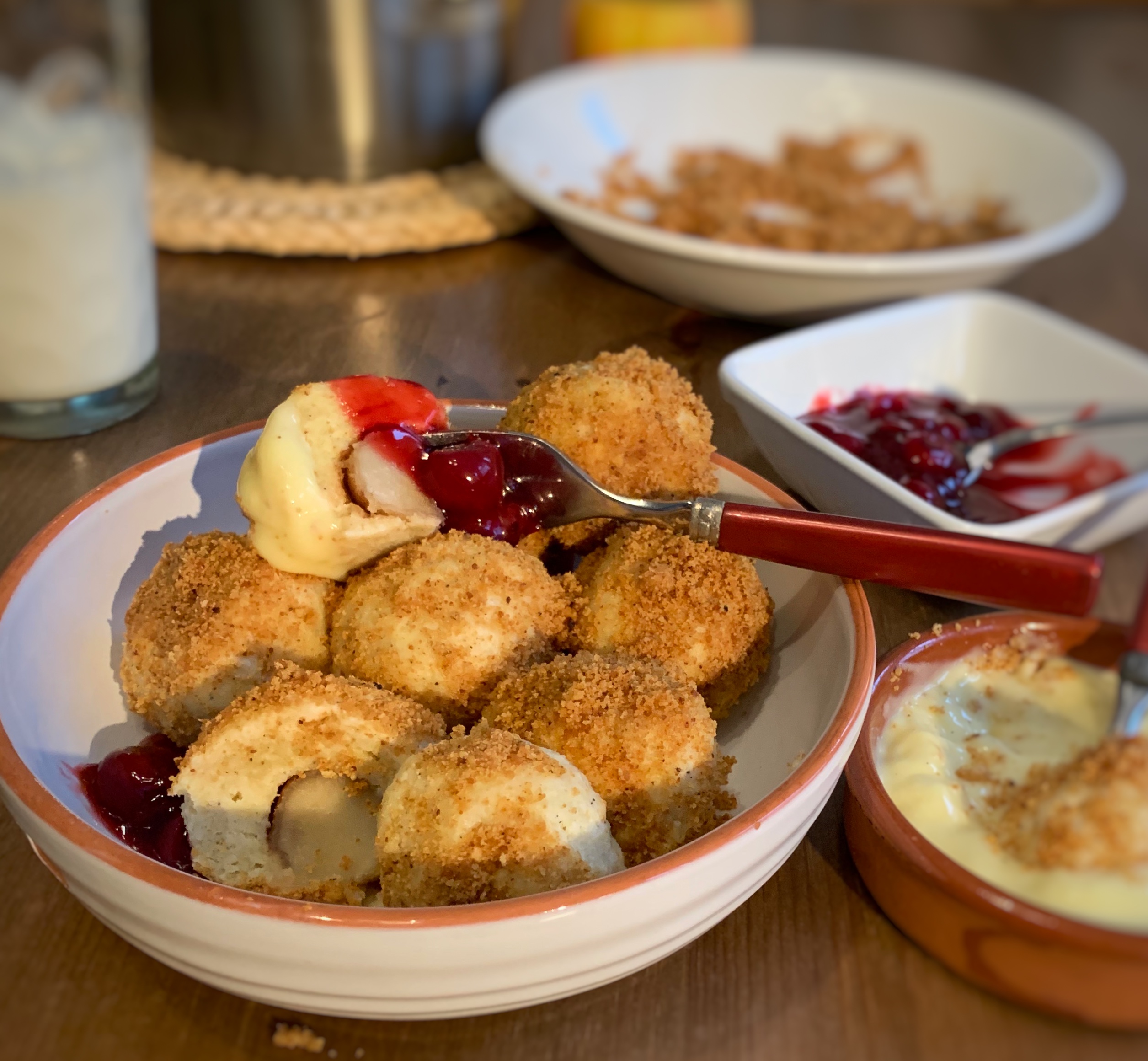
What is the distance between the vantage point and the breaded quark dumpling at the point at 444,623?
85cm

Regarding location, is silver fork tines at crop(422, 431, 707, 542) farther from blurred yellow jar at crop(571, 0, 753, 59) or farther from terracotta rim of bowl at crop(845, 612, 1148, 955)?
blurred yellow jar at crop(571, 0, 753, 59)

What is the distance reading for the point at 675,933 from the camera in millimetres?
656

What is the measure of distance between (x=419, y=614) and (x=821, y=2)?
10.7 ft

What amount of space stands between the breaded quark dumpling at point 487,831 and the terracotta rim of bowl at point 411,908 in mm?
48

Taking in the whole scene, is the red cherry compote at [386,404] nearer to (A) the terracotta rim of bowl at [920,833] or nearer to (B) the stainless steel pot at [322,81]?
(A) the terracotta rim of bowl at [920,833]

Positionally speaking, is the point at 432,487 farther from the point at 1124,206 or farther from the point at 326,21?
the point at 1124,206

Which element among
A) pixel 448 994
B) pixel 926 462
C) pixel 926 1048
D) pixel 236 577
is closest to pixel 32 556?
pixel 236 577

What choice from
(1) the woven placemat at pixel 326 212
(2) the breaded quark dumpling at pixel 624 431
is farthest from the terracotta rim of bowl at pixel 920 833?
(1) the woven placemat at pixel 326 212

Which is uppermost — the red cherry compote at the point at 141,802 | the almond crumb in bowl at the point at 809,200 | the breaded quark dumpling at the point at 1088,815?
the breaded quark dumpling at the point at 1088,815

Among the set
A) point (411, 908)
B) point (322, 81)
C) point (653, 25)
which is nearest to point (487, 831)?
point (411, 908)

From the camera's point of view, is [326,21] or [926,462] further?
[326,21]

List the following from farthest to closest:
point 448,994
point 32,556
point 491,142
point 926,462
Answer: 1. point 491,142
2. point 926,462
3. point 32,556
4. point 448,994

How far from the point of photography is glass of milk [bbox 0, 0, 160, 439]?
122 cm

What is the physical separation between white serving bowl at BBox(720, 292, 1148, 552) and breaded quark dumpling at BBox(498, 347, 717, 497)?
0.72 ft
